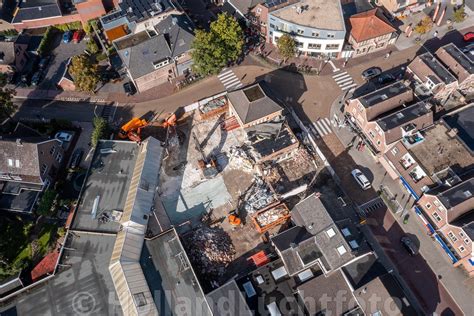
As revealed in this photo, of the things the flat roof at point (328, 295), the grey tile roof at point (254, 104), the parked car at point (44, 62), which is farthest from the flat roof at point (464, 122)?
the parked car at point (44, 62)

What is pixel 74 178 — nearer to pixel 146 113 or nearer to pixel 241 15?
pixel 146 113

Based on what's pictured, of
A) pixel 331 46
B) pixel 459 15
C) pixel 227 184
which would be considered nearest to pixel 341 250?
pixel 227 184

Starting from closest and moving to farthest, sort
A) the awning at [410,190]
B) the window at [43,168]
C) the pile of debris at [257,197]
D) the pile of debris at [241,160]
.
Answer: the awning at [410,190]
the window at [43,168]
the pile of debris at [257,197]
the pile of debris at [241,160]

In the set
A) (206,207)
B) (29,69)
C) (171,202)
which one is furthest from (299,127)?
(29,69)

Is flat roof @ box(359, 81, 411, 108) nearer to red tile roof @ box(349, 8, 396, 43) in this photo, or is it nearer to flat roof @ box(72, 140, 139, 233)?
red tile roof @ box(349, 8, 396, 43)

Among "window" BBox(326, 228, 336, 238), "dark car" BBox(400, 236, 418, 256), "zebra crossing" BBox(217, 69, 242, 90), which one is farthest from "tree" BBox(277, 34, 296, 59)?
"dark car" BBox(400, 236, 418, 256)

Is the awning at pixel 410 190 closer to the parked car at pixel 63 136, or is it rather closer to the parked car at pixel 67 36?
the parked car at pixel 63 136

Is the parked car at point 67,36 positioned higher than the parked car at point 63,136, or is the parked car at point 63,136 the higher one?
the parked car at point 67,36
